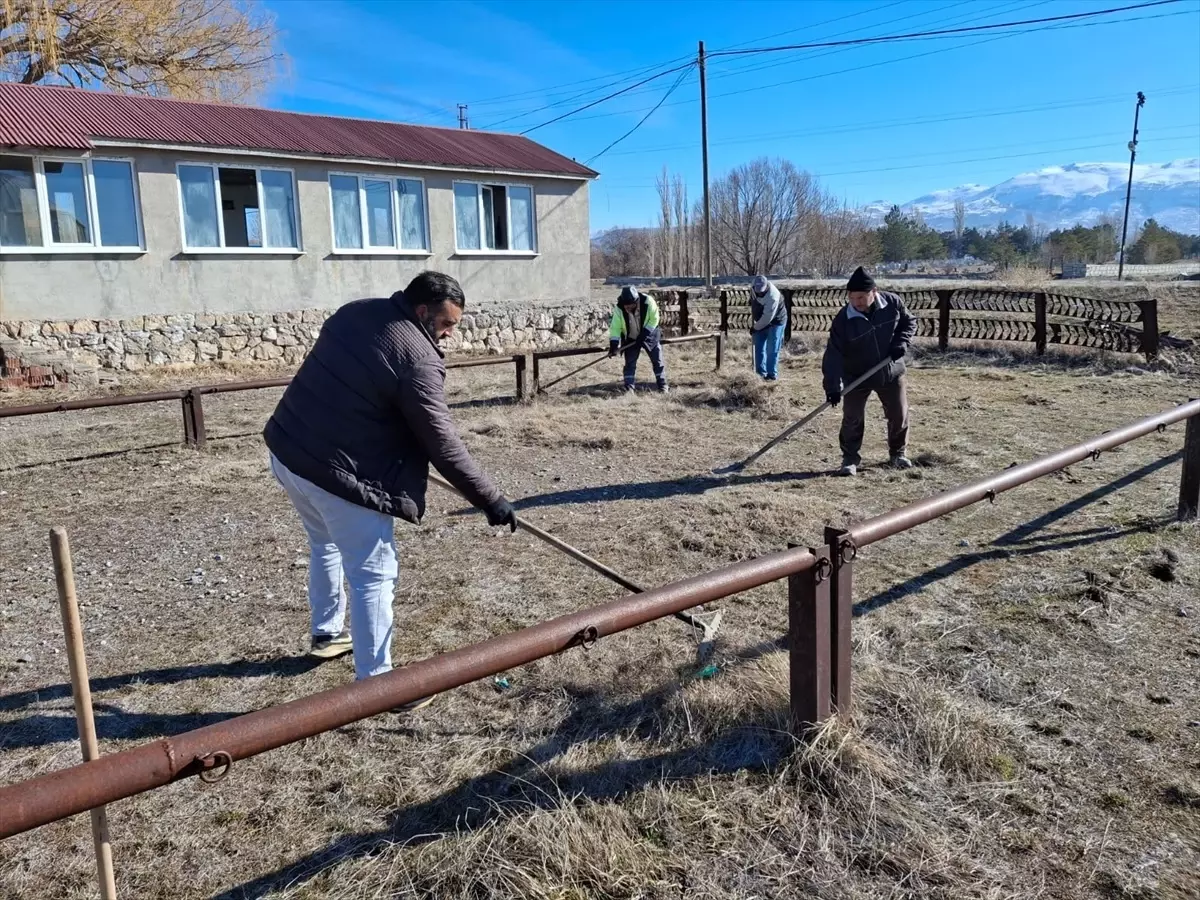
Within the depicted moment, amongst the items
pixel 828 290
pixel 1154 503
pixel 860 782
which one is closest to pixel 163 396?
pixel 860 782

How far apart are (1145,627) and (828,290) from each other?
16.5 metres

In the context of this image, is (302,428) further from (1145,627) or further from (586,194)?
(586,194)

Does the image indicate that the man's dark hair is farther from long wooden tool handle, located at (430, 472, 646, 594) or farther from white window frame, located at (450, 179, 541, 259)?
white window frame, located at (450, 179, 541, 259)

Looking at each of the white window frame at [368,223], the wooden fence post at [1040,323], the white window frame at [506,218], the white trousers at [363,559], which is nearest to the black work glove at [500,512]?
the white trousers at [363,559]

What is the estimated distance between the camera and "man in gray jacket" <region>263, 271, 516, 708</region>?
3.00m

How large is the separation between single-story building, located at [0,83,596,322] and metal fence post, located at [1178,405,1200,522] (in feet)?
44.4

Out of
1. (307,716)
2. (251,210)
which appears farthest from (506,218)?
(307,716)

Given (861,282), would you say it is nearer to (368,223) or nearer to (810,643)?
(810,643)

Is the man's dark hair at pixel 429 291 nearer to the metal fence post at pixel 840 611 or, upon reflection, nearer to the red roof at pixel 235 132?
the metal fence post at pixel 840 611

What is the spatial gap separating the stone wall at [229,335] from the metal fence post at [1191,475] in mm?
13148

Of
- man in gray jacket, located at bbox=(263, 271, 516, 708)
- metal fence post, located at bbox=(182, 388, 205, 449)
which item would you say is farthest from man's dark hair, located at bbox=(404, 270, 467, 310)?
metal fence post, located at bbox=(182, 388, 205, 449)

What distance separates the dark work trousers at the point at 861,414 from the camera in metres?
6.75

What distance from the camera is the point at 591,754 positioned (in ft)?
9.27

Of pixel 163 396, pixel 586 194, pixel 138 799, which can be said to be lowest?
pixel 138 799
